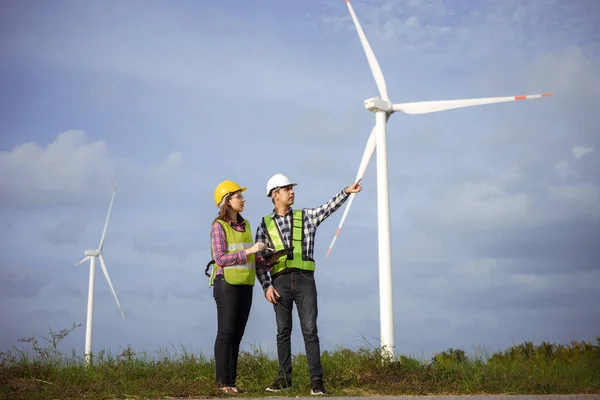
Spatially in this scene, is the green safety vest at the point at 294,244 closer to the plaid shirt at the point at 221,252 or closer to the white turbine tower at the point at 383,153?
the plaid shirt at the point at 221,252

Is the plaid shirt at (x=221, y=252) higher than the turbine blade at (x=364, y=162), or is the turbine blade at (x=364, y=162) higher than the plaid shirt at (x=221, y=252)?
the turbine blade at (x=364, y=162)

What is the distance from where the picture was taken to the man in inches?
359

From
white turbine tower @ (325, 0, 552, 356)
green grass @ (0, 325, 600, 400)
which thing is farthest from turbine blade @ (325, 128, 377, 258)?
green grass @ (0, 325, 600, 400)

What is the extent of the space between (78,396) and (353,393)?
342 cm

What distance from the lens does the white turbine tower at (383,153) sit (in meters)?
12.9

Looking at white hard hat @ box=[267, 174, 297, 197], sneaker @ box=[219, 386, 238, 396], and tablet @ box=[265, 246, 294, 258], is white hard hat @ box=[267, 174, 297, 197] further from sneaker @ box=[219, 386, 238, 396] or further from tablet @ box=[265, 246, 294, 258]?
sneaker @ box=[219, 386, 238, 396]

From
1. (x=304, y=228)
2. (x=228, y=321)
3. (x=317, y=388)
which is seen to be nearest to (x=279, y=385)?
(x=317, y=388)

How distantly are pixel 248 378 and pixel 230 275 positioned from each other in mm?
2538

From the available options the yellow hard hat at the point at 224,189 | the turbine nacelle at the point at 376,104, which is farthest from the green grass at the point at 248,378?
the turbine nacelle at the point at 376,104

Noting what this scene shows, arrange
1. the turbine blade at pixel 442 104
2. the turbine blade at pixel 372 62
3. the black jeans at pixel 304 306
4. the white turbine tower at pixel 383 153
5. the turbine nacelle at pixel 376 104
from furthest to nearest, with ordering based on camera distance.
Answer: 1. the turbine blade at pixel 372 62
2. the turbine blade at pixel 442 104
3. the turbine nacelle at pixel 376 104
4. the white turbine tower at pixel 383 153
5. the black jeans at pixel 304 306

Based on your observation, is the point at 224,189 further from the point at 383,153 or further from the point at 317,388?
the point at 383,153

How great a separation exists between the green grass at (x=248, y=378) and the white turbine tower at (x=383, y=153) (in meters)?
1.00

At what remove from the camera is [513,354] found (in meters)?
18.5

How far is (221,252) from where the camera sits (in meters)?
9.10
